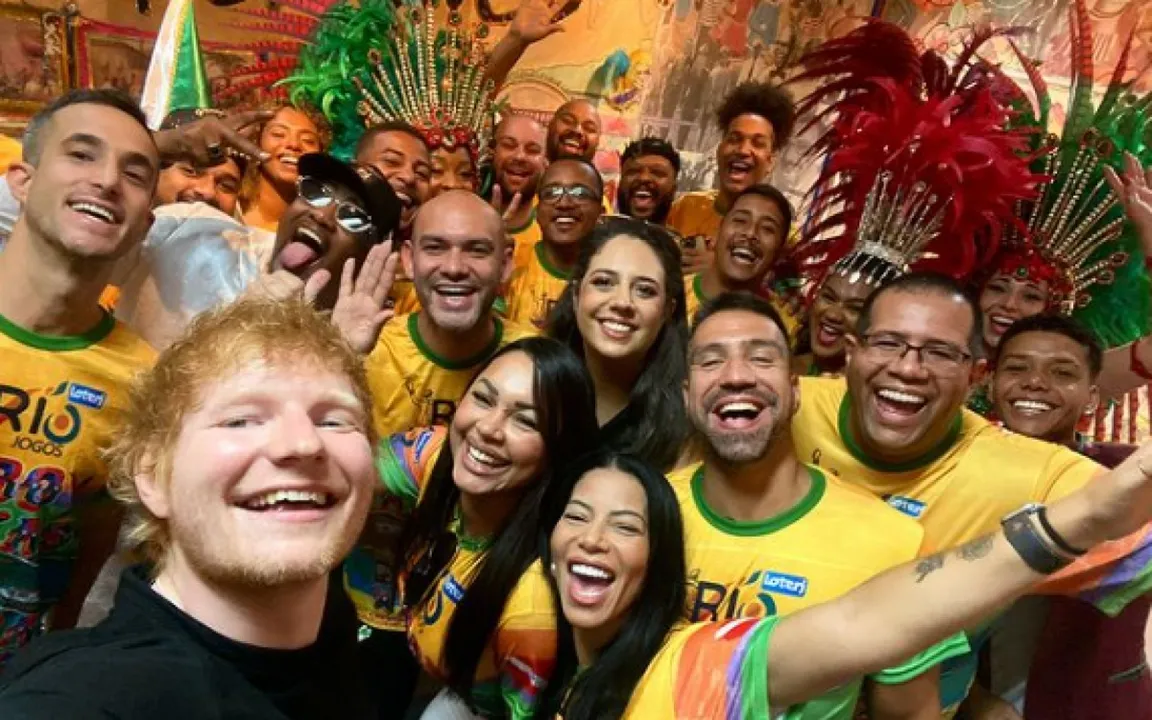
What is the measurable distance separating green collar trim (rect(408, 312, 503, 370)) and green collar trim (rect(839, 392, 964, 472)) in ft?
3.88

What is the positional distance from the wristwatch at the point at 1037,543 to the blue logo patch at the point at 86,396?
6.53 feet

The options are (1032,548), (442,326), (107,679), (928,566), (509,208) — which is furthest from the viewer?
(509,208)

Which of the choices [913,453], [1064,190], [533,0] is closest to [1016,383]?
[913,453]

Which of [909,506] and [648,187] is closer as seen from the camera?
[909,506]

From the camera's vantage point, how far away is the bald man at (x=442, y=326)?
2.86 m

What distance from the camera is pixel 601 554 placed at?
6.13 ft

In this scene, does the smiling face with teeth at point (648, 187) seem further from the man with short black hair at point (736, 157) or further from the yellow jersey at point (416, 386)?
the yellow jersey at point (416, 386)

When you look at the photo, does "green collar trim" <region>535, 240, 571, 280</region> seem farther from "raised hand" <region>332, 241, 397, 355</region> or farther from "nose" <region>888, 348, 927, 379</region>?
"nose" <region>888, 348, 927, 379</region>

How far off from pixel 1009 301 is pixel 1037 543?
2041 mm

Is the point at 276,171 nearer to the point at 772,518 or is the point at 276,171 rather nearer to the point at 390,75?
the point at 390,75

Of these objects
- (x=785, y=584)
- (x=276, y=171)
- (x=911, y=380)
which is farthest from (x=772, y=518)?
(x=276, y=171)

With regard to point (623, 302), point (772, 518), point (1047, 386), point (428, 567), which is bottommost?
point (428, 567)

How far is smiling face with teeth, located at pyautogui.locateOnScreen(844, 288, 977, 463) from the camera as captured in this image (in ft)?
7.18

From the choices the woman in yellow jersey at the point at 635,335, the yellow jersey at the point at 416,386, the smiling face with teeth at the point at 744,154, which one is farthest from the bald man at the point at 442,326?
the smiling face with teeth at the point at 744,154
